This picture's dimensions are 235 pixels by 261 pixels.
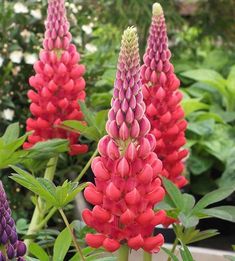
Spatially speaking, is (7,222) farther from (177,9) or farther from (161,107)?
(177,9)

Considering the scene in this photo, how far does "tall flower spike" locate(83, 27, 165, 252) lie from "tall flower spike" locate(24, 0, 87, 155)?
1.54ft

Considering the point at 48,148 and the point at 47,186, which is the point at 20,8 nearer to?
the point at 48,148

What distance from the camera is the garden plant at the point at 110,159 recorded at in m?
0.89

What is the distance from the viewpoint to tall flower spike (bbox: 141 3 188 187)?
1191 mm

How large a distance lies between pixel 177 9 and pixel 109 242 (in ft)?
8.75

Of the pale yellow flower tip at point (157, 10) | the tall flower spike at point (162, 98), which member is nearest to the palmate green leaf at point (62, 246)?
the tall flower spike at point (162, 98)

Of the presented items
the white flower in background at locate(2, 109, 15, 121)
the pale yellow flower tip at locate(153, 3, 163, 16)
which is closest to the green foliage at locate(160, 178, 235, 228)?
the pale yellow flower tip at locate(153, 3, 163, 16)

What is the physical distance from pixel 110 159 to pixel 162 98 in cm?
36

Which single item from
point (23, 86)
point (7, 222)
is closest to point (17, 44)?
point (23, 86)

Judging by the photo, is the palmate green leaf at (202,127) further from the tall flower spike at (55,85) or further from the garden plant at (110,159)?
the tall flower spike at (55,85)

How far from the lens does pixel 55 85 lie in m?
1.36

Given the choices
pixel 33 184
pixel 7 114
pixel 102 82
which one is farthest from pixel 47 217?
pixel 102 82

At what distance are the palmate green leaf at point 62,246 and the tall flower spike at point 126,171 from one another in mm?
100

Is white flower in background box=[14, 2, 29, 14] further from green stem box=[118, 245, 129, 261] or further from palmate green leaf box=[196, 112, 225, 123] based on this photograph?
green stem box=[118, 245, 129, 261]
